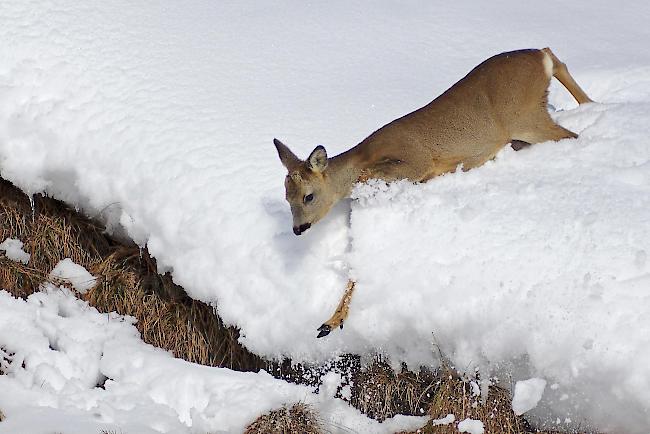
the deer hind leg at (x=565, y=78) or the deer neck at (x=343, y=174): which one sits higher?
the deer hind leg at (x=565, y=78)

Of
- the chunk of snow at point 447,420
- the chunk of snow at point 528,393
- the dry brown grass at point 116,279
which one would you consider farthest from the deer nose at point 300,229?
the chunk of snow at point 528,393

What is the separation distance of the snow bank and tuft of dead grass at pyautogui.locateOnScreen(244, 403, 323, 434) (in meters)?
0.04

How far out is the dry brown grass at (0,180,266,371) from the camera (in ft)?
15.8

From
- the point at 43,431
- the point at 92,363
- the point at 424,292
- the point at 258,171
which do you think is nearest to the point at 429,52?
the point at 258,171

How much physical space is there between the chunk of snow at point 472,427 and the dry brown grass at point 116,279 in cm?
104

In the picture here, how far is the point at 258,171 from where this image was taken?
189 inches

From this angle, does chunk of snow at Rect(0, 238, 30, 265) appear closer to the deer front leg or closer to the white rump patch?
the deer front leg

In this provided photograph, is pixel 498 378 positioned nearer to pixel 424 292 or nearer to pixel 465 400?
pixel 465 400

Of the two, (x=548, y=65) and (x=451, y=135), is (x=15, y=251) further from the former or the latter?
(x=548, y=65)

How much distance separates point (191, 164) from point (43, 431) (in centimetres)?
143

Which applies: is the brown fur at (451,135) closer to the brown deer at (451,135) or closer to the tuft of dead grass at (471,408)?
the brown deer at (451,135)

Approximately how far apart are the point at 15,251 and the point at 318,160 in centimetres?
191

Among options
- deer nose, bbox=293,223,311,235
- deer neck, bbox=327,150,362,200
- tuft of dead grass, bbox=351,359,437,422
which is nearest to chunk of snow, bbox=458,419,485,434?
tuft of dead grass, bbox=351,359,437,422

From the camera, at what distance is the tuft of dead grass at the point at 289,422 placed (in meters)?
4.23
